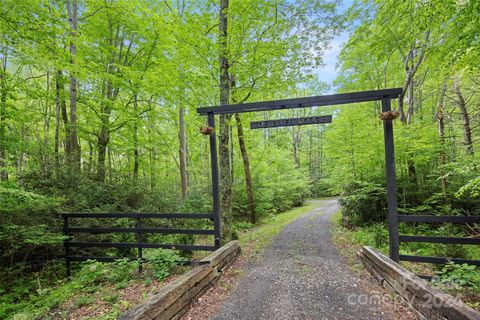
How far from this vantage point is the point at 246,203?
40.2ft

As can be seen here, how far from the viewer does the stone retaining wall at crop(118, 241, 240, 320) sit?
230 centimetres

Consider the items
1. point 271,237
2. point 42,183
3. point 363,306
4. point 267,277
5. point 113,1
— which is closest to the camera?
point 363,306

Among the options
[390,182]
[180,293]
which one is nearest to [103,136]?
[180,293]

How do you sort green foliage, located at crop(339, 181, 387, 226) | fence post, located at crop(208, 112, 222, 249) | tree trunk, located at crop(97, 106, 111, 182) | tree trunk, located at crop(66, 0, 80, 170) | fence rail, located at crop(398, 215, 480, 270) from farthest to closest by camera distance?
tree trunk, located at crop(97, 106, 111, 182) < green foliage, located at crop(339, 181, 387, 226) < tree trunk, located at crop(66, 0, 80, 170) < fence post, located at crop(208, 112, 222, 249) < fence rail, located at crop(398, 215, 480, 270)

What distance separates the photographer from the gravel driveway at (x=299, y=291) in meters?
2.87

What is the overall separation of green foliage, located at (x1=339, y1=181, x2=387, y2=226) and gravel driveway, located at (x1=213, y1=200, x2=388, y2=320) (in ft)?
12.4

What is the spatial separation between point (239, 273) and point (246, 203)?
7.88 meters

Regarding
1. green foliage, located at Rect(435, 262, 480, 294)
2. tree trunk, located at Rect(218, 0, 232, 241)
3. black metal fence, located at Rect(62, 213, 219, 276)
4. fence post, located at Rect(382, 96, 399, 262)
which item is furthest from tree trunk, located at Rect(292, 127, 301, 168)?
green foliage, located at Rect(435, 262, 480, 294)

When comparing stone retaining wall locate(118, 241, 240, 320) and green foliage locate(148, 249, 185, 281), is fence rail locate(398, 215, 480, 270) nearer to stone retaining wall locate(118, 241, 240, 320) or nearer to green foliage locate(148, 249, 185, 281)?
stone retaining wall locate(118, 241, 240, 320)

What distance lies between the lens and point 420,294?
8.43ft

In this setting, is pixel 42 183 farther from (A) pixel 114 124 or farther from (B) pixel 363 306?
(B) pixel 363 306

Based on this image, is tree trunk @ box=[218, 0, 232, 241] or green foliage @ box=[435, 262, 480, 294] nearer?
green foliage @ box=[435, 262, 480, 294]

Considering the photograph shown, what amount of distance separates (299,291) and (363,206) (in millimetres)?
6661

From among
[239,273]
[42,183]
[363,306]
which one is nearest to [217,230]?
[239,273]
